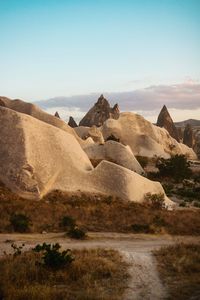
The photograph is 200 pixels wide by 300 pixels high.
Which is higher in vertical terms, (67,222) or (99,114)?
(99,114)

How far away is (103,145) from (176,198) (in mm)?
18596

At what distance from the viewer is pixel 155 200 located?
107 feet

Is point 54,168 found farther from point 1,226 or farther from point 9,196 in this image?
point 1,226

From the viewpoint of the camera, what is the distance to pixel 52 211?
85.2 feet

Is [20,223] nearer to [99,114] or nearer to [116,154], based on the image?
[116,154]

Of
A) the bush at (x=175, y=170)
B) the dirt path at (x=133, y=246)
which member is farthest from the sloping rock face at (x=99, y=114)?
the dirt path at (x=133, y=246)

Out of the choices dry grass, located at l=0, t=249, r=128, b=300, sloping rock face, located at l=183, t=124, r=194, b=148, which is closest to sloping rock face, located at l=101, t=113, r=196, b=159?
sloping rock face, located at l=183, t=124, r=194, b=148

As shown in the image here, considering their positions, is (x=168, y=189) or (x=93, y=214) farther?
(x=168, y=189)

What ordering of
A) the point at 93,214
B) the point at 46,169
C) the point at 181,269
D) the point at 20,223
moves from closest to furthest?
the point at 181,269 → the point at 20,223 → the point at 93,214 → the point at 46,169

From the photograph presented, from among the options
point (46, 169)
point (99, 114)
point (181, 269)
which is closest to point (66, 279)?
point (181, 269)

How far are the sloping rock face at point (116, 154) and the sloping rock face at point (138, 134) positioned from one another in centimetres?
1782

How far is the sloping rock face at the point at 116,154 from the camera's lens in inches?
1978

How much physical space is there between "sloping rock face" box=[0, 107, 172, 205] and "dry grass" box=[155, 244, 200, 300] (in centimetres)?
1479

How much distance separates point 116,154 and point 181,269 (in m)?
38.9
